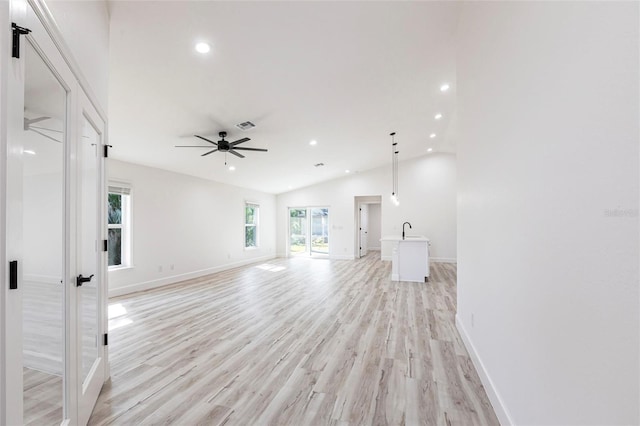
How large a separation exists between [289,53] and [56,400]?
3024mm

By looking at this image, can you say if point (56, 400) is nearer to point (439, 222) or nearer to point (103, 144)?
point (103, 144)

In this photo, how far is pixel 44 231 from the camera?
128 centimetres

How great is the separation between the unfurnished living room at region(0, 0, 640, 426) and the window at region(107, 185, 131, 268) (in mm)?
45

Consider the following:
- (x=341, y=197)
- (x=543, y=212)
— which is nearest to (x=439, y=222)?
(x=341, y=197)

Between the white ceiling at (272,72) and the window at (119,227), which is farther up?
the white ceiling at (272,72)

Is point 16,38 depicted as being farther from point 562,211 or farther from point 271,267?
point 271,267

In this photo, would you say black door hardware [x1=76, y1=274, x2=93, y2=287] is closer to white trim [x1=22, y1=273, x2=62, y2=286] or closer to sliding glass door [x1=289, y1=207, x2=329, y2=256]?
white trim [x1=22, y1=273, x2=62, y2=286]

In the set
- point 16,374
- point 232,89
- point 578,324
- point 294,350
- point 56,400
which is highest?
point 232,89

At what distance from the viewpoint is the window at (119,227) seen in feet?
15.6

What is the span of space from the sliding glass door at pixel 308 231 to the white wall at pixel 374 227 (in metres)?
3.22

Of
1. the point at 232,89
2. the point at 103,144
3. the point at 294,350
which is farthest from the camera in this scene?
the point at 232,89

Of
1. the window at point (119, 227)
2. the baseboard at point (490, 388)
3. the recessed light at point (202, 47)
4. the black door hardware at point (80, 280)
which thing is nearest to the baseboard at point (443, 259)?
the baseboard at point (490, 388)

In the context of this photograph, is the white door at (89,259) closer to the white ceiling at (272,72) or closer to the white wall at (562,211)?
the white ceiling at (272,72)

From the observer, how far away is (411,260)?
5891mm
